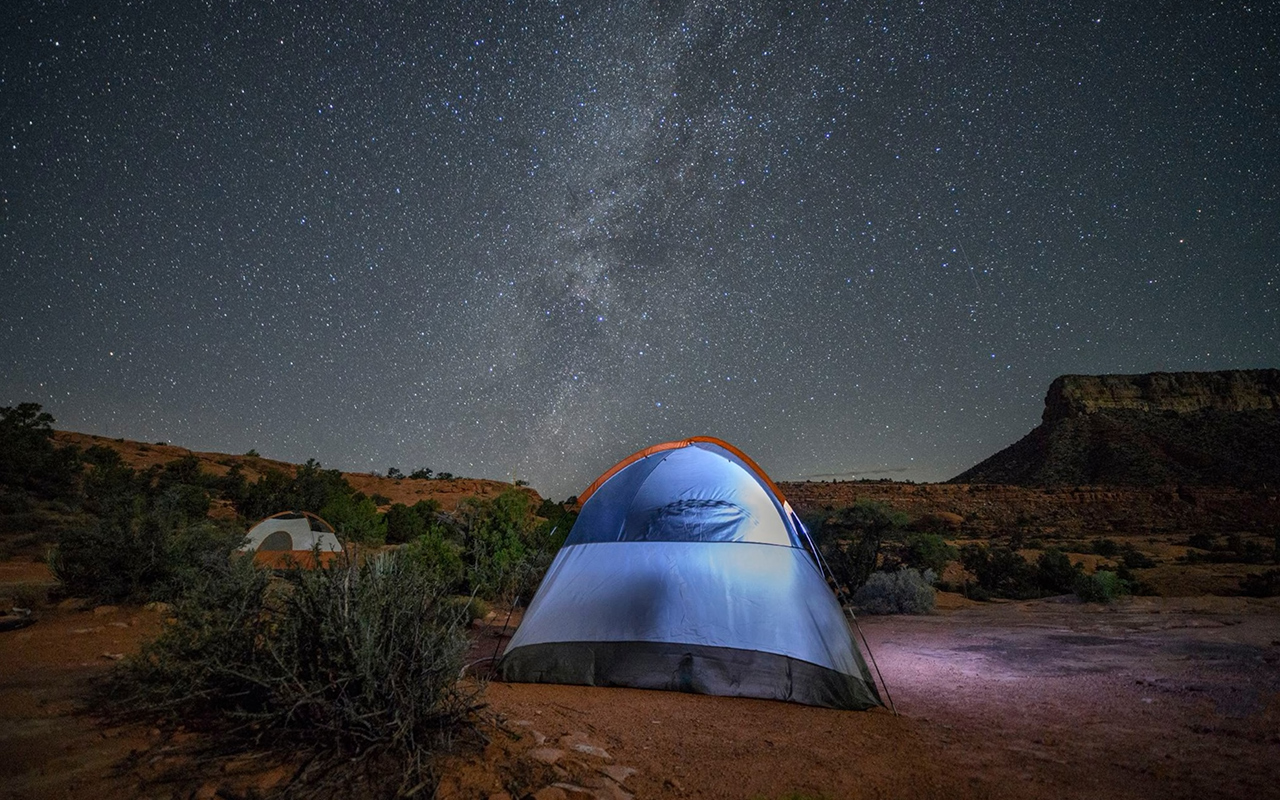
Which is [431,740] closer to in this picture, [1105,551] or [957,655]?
[957,655]

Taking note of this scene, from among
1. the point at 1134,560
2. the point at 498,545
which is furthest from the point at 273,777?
the point at 1134,560

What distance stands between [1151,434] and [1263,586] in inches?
1655

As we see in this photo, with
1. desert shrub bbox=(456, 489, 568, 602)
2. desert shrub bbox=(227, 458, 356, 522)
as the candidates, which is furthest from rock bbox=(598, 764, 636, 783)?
desert shrub bbox=(227, 458, 356, 522)

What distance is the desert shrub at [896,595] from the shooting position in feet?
37.7

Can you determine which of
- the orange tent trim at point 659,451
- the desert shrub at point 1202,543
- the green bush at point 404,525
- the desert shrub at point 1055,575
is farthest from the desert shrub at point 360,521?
the desert shrub at point 1202,543

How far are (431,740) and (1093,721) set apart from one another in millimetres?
5105

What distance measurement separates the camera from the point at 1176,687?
5.15m

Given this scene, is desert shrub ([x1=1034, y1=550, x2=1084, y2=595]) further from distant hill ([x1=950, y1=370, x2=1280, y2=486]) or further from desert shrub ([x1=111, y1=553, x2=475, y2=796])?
distant hill ([x1=950, y1=370, x2=1280, y2=486])

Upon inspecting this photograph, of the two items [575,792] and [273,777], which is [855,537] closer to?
[575,792]

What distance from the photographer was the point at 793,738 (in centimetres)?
390

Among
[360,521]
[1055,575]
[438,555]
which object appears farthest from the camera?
[360,521]

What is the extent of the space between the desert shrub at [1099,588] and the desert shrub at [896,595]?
3803 millimetres

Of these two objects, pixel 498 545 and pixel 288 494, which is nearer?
pixel 498 545

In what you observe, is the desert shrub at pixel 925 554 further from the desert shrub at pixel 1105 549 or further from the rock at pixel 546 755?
the rock at pixel 546 755
